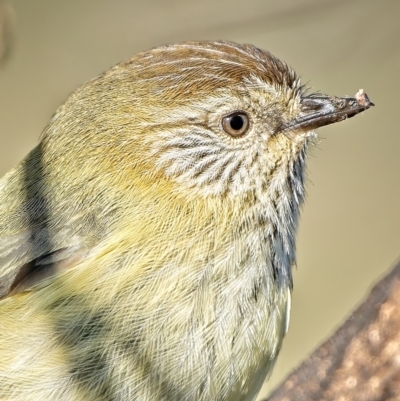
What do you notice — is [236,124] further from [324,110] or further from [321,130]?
[321,130]

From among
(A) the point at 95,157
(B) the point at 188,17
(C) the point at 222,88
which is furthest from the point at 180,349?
(B) the point at 188,17

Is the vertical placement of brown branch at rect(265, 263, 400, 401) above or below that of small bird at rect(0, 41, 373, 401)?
below

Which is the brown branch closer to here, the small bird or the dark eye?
the small bird

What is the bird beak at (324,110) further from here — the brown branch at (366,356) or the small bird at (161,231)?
the brown branch at (366,356)

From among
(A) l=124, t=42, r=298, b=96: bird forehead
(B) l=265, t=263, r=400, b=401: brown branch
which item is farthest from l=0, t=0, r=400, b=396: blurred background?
(A) l=124, t=42, r=298, b=96: bird forehead

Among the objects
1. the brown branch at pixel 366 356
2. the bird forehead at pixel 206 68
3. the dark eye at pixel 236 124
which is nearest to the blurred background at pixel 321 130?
the brown branch at pixel 366 356

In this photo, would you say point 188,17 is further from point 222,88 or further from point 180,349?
point 180,349
